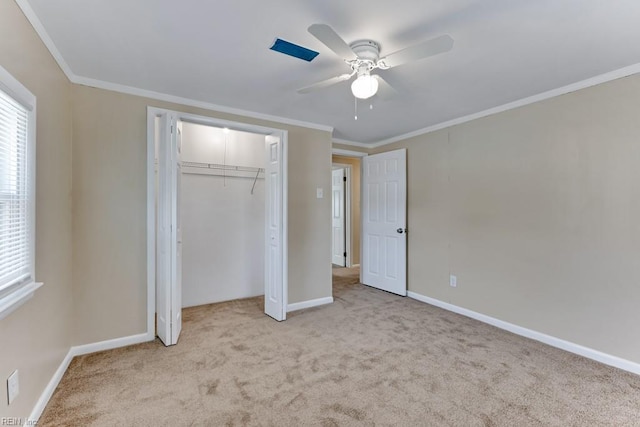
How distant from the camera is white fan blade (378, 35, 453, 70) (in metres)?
1.51

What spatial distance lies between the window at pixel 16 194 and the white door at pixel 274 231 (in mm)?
1958

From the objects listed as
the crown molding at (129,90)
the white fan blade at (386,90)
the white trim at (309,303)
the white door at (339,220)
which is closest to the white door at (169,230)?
the crown molding at (129,90)

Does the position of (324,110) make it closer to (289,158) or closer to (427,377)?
(289,158)

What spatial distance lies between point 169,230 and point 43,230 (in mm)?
864

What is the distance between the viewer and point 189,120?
300 centimetres

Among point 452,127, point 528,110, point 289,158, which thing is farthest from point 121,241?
point 528,110

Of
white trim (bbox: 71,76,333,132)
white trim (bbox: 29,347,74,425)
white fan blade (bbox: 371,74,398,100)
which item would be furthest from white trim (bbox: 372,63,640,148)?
white trim (bbox: 29,347,74,425)

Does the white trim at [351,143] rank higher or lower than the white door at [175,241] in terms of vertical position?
higher

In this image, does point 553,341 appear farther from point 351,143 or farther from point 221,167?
point 221,167

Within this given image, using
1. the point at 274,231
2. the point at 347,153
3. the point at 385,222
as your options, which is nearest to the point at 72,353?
the point at 274,231

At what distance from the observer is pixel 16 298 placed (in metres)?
1.46

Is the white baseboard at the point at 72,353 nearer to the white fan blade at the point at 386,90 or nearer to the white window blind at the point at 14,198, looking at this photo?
the white window blind at the point at 14,198

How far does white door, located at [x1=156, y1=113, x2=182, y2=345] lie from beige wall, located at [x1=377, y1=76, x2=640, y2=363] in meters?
3.00

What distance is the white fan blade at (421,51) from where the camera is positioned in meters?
1.51
